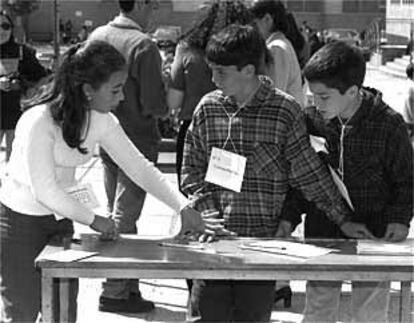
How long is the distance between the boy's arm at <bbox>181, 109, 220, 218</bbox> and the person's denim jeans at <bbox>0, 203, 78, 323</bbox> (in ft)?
1.83

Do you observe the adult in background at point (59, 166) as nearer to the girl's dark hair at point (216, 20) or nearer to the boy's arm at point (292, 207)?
the boy's arm at point (292, 207)

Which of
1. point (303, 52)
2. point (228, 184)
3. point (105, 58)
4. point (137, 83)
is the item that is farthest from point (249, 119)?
point (303, 52)

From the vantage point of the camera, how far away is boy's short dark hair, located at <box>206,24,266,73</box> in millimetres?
3414

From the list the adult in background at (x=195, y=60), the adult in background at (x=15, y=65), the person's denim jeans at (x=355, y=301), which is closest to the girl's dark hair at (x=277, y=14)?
the adult in background at (x=195, y=60)

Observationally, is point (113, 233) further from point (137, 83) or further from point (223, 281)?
point (137, 83)

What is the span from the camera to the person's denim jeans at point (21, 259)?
349 centimetres

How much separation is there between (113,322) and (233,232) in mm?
1556

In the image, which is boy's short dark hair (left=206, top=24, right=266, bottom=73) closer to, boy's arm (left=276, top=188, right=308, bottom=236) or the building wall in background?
boy's arm (left=276, top=188, right=308, bottom=236)

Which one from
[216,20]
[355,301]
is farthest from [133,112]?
[355,301]

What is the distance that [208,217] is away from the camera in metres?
3.58

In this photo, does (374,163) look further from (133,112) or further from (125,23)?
(125,23)

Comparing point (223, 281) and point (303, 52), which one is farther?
point (303, 52)

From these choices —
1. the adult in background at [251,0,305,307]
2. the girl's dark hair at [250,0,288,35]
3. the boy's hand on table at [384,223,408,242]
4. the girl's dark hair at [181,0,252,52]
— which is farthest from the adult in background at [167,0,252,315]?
the boy's hand on table at [384,223,408,242]

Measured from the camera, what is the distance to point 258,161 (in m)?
3.51
